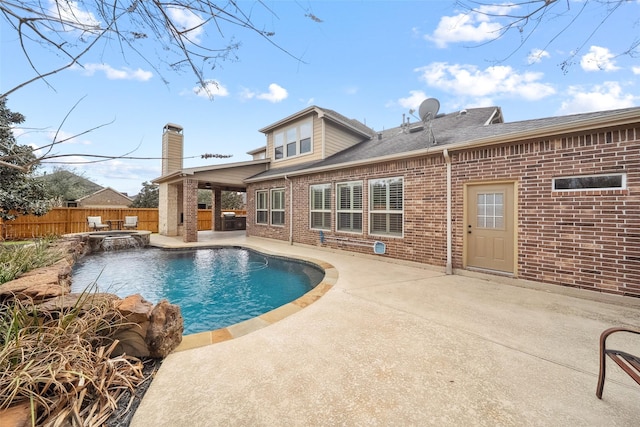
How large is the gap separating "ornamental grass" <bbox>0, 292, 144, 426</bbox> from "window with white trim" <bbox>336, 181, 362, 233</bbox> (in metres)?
6.34

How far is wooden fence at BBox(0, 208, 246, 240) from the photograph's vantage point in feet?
36.4

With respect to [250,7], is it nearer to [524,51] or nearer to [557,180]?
[524,51]

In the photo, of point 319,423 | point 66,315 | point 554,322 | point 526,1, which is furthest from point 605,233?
point 66,315

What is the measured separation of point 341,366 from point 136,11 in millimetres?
3153

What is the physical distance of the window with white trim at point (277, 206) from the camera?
36.1 ft

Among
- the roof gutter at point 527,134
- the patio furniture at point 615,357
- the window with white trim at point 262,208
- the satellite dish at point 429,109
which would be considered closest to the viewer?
the patio furniture at point 615,357

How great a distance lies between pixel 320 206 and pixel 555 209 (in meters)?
6.15

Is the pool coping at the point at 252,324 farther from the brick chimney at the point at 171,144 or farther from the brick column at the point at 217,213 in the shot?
the brick column at the point at 217,213

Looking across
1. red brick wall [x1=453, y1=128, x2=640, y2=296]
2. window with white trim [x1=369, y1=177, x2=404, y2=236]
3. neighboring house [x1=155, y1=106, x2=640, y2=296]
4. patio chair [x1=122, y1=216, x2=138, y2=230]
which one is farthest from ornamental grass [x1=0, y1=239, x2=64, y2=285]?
patio chair [x1=122, y1=216, x2=138, y2=230]

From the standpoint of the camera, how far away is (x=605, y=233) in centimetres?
407

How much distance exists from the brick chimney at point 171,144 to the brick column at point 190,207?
3.12 metres

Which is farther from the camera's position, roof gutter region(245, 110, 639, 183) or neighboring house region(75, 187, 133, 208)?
neighboring house region(75, 187, 133, 208)

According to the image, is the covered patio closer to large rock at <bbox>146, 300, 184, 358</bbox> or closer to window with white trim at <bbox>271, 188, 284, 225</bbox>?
window with white trim at <bbox>271, 188, 284, 225</bbox>

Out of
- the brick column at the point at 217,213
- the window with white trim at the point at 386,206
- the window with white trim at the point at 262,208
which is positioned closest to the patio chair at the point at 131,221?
the brick column at the point at 217,213
